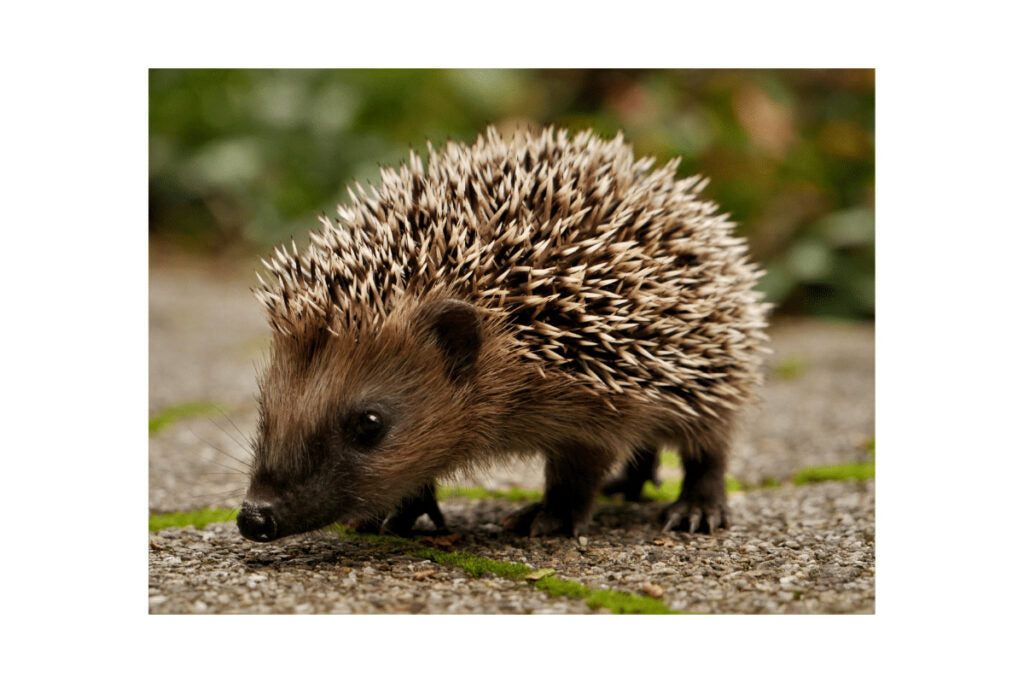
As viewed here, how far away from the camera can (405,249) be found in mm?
4945

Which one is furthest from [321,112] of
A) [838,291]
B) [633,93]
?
[838,291]

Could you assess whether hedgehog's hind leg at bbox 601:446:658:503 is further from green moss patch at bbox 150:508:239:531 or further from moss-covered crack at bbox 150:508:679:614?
green moss patch at bbox 150:508:239:531

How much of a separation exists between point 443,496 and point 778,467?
3.22 m

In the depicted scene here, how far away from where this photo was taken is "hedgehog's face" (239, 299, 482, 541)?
455cm

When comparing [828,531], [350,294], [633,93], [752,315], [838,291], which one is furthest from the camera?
[838,291]

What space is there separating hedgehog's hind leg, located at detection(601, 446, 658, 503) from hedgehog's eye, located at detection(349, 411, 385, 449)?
2274 mm

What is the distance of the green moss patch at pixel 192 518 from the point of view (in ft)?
18.7

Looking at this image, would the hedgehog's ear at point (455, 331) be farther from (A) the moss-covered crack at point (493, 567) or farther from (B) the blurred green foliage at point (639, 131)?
(B) the blurred green foliage at point (639, 131)

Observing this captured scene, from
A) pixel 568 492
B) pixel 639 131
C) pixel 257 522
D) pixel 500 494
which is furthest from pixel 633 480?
pixel 639 131

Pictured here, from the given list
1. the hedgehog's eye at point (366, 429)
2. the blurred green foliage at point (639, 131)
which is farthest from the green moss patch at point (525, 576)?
the blurred green foliage at point (639, 131)

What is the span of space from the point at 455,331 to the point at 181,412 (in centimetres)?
568

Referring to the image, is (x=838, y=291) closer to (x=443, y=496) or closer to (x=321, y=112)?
(x=321, y=112)

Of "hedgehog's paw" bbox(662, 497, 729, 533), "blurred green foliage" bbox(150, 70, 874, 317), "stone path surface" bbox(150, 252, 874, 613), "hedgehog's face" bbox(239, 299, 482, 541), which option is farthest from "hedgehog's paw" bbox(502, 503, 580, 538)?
"blurred green foliage" bbox(150, 70, 874, 317)

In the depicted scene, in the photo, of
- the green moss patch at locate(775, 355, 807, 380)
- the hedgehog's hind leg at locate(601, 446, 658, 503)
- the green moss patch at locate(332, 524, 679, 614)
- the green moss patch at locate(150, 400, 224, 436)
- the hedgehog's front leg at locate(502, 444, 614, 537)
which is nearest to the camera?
the green moss patch at locate(332, 524, 679, 614)
